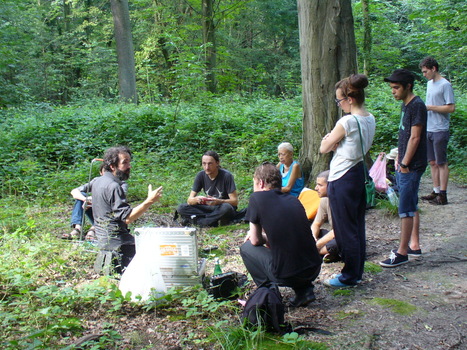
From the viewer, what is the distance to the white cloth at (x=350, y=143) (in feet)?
11.5

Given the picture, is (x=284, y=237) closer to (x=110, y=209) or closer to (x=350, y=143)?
(x=350, y=143)

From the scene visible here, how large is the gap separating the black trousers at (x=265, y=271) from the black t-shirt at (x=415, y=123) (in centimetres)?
142

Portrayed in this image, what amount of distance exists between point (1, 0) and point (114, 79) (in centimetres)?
976

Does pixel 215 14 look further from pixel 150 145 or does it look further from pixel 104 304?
pixel 104 304

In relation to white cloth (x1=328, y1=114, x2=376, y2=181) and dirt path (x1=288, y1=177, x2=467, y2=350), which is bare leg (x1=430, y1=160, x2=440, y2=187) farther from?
white cloth (x1=328, y1=114, x2=376, y2=181)

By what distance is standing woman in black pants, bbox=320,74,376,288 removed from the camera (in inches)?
138

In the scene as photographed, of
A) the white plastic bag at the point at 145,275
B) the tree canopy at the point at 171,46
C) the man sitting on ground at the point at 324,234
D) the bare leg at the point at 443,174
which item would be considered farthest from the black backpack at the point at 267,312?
the tree canopy at the point at 171,46

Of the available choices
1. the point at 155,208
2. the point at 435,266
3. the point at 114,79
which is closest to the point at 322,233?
the point at 435,266

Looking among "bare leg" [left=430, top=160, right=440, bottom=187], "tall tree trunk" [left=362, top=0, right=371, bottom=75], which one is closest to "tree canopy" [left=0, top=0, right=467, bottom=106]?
"tall tree trunk" [left=362, top=0, right=371, bottom=75]

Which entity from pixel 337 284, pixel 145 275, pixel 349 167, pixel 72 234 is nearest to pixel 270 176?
pixel 349 167

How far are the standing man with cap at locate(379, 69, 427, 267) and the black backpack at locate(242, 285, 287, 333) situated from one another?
175 cm

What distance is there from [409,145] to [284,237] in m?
1.57

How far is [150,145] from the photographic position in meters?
10.7

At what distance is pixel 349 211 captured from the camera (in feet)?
11.7
